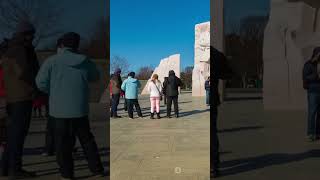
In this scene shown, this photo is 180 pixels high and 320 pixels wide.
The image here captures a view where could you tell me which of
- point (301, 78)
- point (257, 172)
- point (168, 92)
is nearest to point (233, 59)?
point (301, 78)

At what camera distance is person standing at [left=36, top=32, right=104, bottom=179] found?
4082 millimetres

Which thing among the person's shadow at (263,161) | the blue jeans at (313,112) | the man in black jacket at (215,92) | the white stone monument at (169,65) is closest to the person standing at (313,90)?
the blue jeans at (313,112)

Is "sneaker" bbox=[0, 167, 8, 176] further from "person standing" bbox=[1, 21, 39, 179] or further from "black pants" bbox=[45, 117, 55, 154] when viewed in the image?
"black pants" bbox=[45, 117, 55, 154]

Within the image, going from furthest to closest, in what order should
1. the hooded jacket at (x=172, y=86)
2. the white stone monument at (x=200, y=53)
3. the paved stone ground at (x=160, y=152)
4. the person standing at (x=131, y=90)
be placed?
the white stone monument at (x=200, y=53) → the hooded jacket at (x=172, y=86) → the person standing at (x=131, y=90) → the paved stone ground at (x=160, y=152)

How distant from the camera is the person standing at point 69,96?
4082mm

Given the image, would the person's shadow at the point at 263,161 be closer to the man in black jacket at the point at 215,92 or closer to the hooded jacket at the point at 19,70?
the man in black jacket at the point at 215,92

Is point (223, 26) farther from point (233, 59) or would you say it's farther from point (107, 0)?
point (107, 0)

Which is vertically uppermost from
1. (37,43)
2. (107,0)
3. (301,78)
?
(107,0)

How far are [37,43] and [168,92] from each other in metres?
10.6

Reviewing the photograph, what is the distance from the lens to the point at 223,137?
4.45 meters

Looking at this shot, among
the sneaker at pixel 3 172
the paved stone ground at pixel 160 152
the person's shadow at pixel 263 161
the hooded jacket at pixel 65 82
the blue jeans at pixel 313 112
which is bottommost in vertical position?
the paved stone ground at pixel 160 152

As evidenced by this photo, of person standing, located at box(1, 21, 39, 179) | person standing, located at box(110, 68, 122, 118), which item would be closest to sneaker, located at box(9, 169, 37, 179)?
person standing, located at box(1, 21, 39, 179)

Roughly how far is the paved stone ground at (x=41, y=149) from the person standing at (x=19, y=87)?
75 millimetres

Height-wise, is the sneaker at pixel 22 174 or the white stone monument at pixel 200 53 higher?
the white stone monument at pixel 200 53
